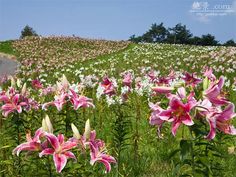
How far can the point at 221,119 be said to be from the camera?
277cm

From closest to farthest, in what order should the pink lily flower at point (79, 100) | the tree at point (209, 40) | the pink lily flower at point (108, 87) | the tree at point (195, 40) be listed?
the pink lily flower at point (79, 100)
the pink lily flower at point (108, 87)
the tree at point (209, 40)
the tree at point (195, 40)

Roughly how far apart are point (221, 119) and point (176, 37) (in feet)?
161

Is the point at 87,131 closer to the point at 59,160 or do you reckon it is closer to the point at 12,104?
the point at 59,160

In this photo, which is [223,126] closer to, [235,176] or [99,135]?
[235,176]

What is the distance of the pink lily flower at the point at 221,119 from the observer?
2693mm

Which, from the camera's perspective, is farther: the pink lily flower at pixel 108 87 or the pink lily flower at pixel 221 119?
the pink lily flower at pixel 108 87

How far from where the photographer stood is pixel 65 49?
102 feet

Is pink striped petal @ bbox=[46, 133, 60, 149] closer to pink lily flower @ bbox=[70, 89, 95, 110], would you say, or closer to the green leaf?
the green leaf

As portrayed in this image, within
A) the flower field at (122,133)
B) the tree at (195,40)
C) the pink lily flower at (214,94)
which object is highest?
the tree at (195,40)

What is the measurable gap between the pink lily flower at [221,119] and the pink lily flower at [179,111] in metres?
0.12

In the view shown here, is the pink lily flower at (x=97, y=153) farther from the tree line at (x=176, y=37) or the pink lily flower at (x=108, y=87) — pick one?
the tree line at (x=176, y=37)

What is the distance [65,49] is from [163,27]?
25778 mm

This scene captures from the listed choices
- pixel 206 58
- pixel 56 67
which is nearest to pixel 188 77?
pixel 206 58

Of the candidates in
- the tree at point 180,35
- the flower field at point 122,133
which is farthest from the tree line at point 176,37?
the flower field at point 122,133
